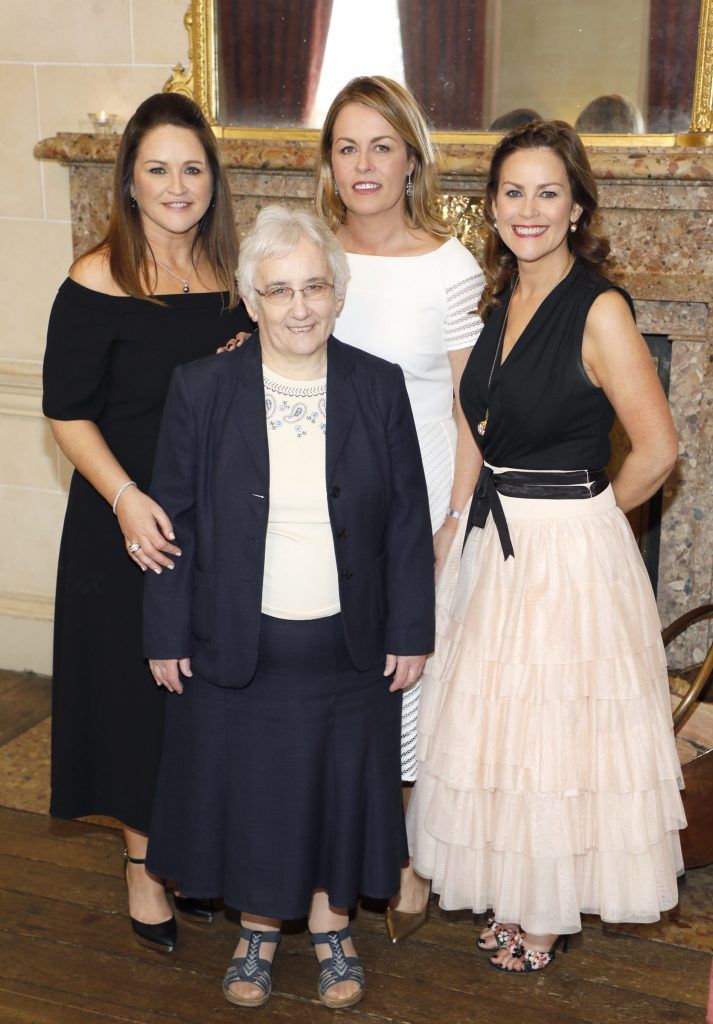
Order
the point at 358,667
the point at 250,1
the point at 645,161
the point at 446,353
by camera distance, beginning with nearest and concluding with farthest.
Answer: the point at 358,667 → the point at 446,353 → the point at 645,161 → the point at 250,1

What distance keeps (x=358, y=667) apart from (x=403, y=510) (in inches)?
12.9

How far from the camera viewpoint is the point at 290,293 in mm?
2137

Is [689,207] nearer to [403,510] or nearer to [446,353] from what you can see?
[446,353]

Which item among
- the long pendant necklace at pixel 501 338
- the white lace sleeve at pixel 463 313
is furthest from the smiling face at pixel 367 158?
the long pendant necklace at pixel 501 338

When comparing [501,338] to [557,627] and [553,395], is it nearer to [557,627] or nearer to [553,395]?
[553,395]

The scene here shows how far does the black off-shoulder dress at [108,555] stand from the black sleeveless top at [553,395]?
0.63m

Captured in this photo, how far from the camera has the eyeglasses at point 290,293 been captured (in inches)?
84.1

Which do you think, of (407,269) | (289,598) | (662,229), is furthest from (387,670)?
(662,229)

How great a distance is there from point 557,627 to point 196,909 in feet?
3.92

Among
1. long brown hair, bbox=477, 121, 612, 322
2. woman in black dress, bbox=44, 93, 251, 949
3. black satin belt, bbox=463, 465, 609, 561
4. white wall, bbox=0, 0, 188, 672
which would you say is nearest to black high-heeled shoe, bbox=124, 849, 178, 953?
woman in black dress, bbox=44, 93, 251, 949

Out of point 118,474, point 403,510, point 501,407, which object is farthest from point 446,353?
point 118,474

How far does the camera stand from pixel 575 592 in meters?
2.34

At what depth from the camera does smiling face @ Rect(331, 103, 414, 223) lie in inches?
96.0

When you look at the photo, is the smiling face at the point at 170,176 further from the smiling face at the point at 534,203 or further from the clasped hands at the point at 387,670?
the clasped hands at the point at 387,670
